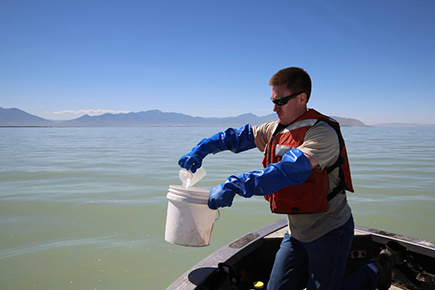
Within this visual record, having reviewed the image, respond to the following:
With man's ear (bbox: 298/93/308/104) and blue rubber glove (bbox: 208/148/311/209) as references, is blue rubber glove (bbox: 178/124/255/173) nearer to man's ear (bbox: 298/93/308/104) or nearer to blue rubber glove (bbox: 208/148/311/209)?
man's ear (bbox: 298/93/308/104)

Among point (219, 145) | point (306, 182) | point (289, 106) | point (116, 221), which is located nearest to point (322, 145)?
point (306, 182)

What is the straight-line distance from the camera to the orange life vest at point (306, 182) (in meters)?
1.91

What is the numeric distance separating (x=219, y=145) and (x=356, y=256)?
5.80ft

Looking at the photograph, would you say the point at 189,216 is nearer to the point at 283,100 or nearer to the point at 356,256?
the point at 283,100

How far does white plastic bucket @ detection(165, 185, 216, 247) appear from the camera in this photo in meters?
2.24

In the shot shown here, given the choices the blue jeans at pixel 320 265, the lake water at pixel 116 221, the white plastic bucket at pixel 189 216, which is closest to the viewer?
the blue jeans at pixel 320 265

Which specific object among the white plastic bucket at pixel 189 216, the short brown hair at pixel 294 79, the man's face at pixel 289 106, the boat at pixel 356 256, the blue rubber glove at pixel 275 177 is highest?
the short brown hair at pixel 294 79

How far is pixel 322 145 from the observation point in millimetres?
1834

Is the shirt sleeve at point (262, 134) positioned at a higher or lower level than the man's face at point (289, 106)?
lower

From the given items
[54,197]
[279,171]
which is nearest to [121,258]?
[279,171]

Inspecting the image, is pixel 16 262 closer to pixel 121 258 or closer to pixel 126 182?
pixel 121 258

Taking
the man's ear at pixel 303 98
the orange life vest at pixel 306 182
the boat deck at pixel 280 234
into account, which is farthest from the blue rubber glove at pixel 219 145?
the boat deck at pixel 280 234

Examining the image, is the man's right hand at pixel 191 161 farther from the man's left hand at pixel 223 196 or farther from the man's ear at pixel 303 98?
the man's ear at pixel 303 98

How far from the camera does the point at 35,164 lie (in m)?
13.7
